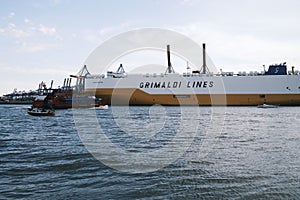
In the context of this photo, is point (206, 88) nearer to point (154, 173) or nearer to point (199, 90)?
point (199, 90)

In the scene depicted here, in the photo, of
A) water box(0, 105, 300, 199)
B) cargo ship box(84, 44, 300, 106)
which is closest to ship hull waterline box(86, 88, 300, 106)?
cargo ship box(84, 44, 300, 106)

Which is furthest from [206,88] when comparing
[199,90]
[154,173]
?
[154,173]

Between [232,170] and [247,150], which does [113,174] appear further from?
[247,150]

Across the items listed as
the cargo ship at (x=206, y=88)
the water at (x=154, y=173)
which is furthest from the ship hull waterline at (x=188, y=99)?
the water at (x=154, y=173)

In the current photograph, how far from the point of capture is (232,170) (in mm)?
6117

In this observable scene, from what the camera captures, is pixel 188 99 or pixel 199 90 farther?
pixel 188 99

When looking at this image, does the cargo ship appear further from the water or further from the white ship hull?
the water

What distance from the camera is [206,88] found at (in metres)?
40.5

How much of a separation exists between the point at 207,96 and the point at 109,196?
3678 centimetres

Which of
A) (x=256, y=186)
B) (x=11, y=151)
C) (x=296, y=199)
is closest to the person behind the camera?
(x=296, y=199)

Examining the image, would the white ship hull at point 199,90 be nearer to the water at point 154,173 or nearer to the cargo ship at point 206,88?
the cargo ship at point 206,88

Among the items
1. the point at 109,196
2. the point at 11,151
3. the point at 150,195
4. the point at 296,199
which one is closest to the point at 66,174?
the point at 109,196

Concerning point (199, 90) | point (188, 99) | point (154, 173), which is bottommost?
point (154, 173)

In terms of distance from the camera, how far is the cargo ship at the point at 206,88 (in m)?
39.1
